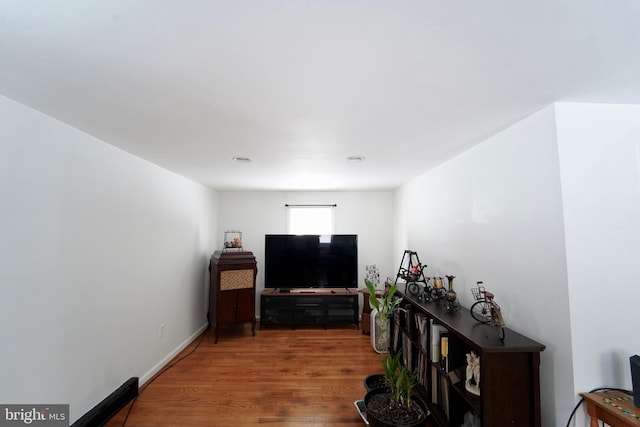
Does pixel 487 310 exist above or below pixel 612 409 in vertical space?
above

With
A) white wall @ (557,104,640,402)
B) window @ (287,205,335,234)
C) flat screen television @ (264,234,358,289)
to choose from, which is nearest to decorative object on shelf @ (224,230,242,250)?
flat screen television @ (264,234,358,289)

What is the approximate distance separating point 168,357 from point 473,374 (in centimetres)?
316

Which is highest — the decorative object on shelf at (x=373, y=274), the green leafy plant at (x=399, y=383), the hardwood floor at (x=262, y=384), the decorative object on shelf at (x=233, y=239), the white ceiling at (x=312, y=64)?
the white ceiling at (x=312, y=64)

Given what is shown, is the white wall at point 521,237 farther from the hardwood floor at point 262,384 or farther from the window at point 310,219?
the window at point 310,219

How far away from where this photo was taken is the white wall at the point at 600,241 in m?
1.38

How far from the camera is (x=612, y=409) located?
1209 mm

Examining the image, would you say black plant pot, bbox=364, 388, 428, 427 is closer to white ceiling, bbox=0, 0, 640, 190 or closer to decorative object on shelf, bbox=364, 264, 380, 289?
white ceiling, bbox=0, 0, 640, 190

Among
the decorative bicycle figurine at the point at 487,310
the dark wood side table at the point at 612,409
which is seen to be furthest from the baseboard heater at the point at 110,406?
the dark wood side table at the point at 612,409

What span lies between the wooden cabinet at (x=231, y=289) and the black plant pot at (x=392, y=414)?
7.61 feet

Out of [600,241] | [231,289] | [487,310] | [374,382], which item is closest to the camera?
[600,241]

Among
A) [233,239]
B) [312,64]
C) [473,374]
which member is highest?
[312,64]

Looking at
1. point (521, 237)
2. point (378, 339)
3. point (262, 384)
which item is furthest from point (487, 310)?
point (262, 384)

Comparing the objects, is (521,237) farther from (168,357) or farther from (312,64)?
(168,357)

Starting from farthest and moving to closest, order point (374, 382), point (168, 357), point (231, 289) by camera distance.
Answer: point (231, 289)
point (168, 357)
point (374, 382)
